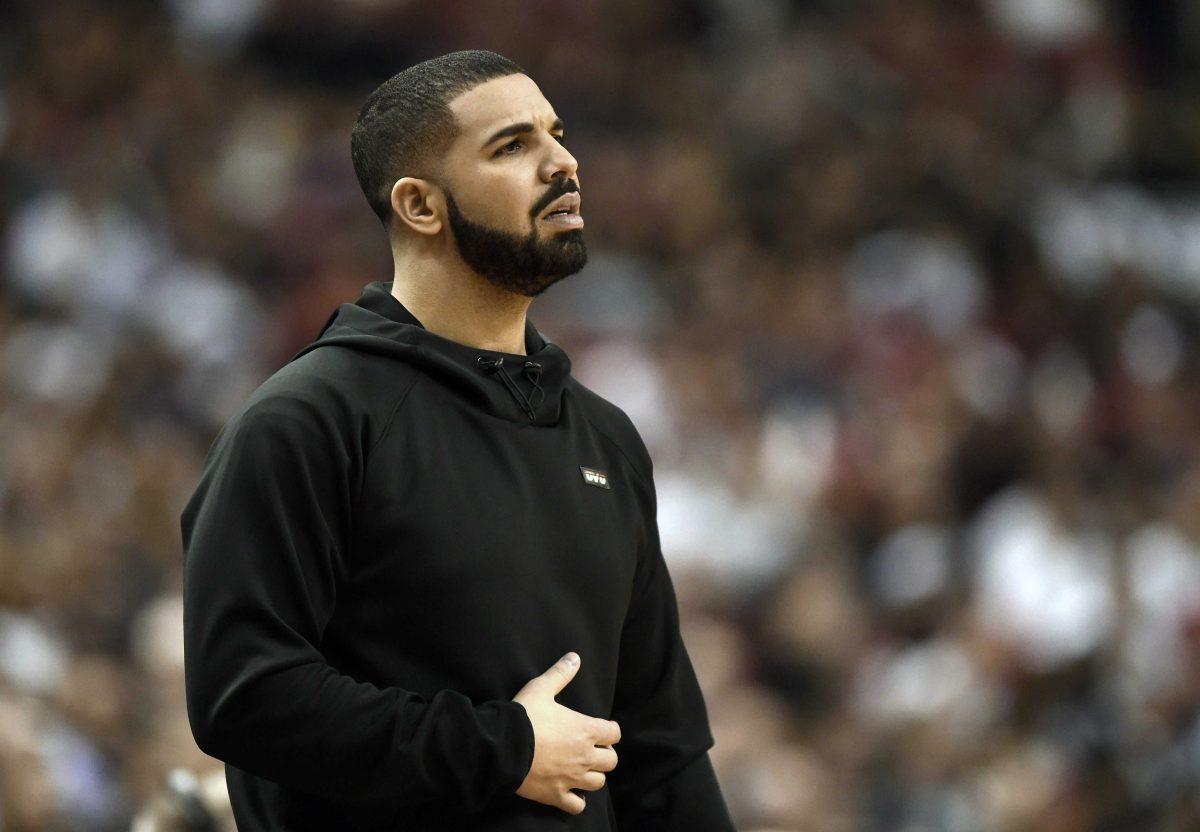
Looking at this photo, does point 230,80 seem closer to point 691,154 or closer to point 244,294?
point 244,294

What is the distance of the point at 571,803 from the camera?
2184 mm

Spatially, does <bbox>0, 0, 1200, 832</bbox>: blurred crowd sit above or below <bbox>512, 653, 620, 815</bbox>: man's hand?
above

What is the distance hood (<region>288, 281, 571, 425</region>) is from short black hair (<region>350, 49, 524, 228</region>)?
0.13 meters

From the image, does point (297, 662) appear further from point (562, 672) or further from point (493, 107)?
point (493, 107)

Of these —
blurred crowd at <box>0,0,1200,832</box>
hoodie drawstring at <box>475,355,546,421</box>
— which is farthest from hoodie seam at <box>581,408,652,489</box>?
blurred crowd at <box>0,0,1200,832</box>

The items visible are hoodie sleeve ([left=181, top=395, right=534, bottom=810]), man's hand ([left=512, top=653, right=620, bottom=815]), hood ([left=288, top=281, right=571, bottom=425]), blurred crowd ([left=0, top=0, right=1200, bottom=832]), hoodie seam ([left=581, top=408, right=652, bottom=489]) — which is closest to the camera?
hoodie sleeve ([left=181, top=395, right=534, bottom=810])

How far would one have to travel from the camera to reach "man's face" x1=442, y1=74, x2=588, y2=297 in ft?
7.47

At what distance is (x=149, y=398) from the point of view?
7.28 metres

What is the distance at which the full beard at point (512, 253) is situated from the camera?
7.48 feet

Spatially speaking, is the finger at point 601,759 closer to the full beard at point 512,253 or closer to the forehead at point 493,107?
the full beard at point 512,253

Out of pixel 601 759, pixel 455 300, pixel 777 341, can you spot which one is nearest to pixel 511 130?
pixel 455 300

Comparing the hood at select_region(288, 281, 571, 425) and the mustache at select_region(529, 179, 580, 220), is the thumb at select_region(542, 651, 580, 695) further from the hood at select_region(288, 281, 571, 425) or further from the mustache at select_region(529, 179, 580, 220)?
the mustache at select_region(529, 179, 580, 220)

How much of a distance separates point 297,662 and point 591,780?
414mm

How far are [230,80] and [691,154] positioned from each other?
2271 millimetres
